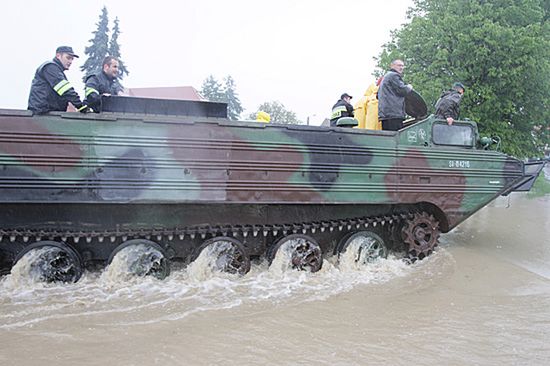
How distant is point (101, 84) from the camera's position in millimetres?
6434

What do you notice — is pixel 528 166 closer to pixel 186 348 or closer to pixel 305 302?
pixel 305 302

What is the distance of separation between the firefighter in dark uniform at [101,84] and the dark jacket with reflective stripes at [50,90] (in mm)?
323

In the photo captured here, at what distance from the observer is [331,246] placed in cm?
705

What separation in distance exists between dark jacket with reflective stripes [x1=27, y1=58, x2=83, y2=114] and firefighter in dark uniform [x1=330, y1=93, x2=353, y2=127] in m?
4.22

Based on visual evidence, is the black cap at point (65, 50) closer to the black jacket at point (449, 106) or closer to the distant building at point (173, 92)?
the black jacket at point (449, 106)

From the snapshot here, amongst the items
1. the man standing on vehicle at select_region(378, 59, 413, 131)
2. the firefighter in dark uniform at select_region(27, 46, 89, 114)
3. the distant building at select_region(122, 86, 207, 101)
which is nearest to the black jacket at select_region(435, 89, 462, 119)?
the man standing on vehicle at select_region(378, 59, 413, 131)

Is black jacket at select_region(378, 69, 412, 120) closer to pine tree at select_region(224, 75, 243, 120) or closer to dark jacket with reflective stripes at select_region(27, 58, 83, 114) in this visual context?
dark jacket with reflective stripes at select_region(27, 58, 83, 114)

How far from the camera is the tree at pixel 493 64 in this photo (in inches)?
590

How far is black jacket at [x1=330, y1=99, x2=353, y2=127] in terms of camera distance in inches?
322

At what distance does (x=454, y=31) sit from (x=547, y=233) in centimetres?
822

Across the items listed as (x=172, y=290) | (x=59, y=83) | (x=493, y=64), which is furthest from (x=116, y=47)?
(x=172, y=290)

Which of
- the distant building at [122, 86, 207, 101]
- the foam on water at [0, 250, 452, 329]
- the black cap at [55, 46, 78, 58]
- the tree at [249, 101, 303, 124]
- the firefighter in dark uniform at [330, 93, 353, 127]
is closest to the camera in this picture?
the foam on water at [0, 250, 452, 329]

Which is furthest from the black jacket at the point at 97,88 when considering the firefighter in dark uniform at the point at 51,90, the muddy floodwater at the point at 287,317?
the muddy floodwater at the point at 287,317

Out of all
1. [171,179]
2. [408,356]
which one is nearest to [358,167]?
[171,179]
